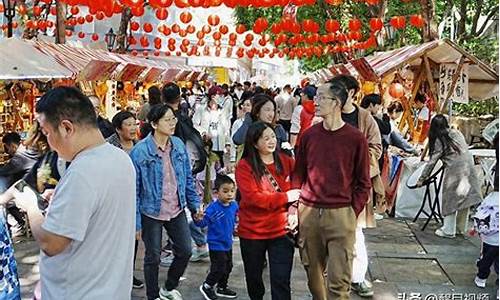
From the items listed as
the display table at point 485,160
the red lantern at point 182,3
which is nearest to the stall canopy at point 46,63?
the red lantern at point 182,3

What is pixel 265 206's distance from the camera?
177 inches

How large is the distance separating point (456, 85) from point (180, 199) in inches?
246

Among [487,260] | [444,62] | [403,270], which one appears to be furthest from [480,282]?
[444,62]

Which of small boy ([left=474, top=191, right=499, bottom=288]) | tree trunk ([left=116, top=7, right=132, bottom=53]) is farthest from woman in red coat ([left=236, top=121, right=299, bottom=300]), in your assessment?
tree trunk ([left=116, top=7, right=132, bottom=53])

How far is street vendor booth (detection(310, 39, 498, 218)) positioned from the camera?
9.26 meters

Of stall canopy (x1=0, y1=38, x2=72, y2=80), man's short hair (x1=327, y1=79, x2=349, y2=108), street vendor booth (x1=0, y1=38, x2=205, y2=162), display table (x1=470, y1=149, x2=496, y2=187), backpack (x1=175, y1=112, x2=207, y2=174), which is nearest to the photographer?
man's short hair (x1=327, y1=79, x2=349, y2=108)

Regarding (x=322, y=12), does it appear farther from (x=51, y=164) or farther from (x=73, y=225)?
(x=73, y=225)

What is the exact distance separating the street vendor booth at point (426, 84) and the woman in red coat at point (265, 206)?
4.76 m

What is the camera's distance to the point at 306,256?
462 centimetres

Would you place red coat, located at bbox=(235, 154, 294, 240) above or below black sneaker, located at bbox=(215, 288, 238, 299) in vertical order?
above

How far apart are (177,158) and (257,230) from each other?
951 mm

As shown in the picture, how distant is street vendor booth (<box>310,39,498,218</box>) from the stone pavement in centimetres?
106

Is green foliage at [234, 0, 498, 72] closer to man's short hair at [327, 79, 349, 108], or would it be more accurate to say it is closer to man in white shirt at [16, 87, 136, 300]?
man's short hair at [327, 79, 349, 108]

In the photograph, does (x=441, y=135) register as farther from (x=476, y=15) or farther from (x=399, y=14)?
(x=399, y=14)
